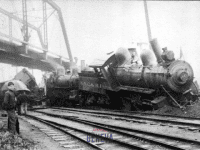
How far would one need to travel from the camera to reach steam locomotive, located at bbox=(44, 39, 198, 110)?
10.4m

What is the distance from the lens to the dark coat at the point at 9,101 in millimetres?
6536

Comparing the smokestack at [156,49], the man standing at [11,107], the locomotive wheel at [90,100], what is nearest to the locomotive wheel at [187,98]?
the smokestack at [156,49]

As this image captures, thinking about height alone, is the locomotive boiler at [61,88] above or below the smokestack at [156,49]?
below

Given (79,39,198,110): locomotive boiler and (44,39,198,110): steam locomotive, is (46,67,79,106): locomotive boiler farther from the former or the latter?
(79,39,198,110): locomotive boiler

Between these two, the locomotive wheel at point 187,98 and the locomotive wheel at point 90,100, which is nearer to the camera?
the locomotive wheel at point 187,98

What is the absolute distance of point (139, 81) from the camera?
1133 centimetres

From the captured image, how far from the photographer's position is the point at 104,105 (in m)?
14.6

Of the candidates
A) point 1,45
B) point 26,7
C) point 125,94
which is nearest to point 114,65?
point 125,94

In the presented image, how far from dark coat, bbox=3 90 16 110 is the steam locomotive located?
5.92 metres

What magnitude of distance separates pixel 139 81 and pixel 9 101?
6.42 meters

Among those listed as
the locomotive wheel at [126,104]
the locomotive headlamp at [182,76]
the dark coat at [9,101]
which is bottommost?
the locomotive wheel at [126,104]

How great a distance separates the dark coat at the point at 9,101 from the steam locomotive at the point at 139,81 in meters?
5.92

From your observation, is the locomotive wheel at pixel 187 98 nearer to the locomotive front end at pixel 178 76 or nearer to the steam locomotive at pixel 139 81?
the steam locomotive at pixel 139 81

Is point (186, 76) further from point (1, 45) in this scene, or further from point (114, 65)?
point (1, 45)
